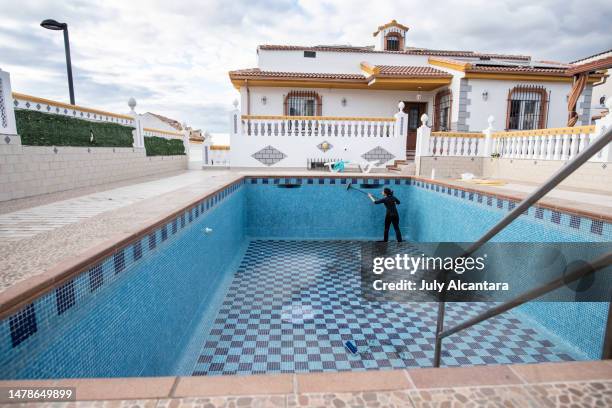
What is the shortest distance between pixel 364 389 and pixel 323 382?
17 centimetres

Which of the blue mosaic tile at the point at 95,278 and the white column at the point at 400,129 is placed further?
the white column at the point at 400,129

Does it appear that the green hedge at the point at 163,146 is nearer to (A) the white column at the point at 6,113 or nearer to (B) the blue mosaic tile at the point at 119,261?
(A) the white column at the point at 6,113

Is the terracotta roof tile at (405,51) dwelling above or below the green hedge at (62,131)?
above

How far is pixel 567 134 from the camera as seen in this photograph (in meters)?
6.75

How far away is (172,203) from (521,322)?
4.41 m

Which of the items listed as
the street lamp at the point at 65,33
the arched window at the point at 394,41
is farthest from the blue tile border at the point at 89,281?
the arched window at the point at 394,41

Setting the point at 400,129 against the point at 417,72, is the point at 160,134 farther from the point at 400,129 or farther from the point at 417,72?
the point at 417,72

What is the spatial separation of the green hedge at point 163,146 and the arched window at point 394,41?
38.7ft

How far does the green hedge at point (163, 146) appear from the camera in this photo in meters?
9.75

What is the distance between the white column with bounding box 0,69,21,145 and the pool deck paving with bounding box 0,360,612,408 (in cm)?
494

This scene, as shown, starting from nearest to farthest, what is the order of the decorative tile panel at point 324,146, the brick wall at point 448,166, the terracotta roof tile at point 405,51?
the brick wall at point 448,166 < the decorative tile panel at point 324,146 < the terracotta roof tile at point 405,51

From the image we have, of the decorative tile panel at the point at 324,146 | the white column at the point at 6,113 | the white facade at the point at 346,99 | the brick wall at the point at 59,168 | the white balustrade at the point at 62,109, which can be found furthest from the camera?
the white facade at the point at 346,99

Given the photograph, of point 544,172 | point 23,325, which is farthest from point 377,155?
point 23,325

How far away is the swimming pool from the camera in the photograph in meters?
1.80
